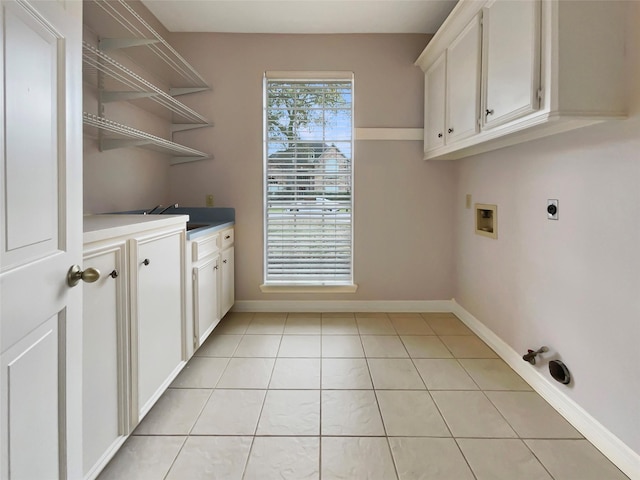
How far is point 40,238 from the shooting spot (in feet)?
2.62

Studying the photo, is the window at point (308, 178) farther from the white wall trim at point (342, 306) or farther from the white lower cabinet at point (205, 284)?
the white lower cabinet at point (205, 284)

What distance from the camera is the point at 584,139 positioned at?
1601 mm

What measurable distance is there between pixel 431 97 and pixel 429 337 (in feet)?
6.16

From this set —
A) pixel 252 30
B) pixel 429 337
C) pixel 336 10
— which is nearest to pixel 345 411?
pixel 429 337

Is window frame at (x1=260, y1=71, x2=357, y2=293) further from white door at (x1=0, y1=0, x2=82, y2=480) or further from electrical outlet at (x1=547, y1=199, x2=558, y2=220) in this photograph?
white door at (x1=0, y1=0, x2=82, y2=480)

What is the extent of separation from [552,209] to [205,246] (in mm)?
2013

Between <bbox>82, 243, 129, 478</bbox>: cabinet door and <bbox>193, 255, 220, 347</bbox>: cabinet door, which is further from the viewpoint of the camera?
<bbox>193, 255, 220, 347</bbox>: cabinet door

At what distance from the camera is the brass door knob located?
35.8 inches

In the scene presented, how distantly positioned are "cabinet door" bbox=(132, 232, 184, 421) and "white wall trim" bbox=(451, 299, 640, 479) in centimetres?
193

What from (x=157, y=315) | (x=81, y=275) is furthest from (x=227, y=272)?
(x=81, y=275)

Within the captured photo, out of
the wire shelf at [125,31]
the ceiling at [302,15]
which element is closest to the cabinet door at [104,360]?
the wire shelf at [125,31]

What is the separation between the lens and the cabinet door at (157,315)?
151cm

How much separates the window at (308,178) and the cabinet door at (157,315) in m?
1.37

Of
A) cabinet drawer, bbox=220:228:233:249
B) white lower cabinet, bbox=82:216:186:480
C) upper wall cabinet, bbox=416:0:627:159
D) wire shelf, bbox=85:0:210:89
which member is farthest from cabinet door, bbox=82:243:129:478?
upper wall cabinet, bbox=416:0:627:159
